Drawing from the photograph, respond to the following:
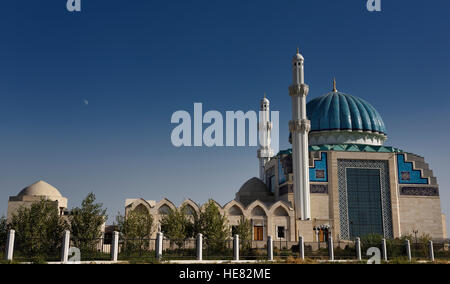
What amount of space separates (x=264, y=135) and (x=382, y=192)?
52.0 feet

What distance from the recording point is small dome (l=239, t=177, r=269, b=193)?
42.4 metres

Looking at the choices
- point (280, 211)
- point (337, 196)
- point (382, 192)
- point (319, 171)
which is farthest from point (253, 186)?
point (382, 192)

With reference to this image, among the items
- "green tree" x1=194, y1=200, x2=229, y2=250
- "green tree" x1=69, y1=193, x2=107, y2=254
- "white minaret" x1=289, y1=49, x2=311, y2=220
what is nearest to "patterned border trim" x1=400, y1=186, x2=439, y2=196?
"white minaret" x1=289, y1=49, x2=311, y2=220

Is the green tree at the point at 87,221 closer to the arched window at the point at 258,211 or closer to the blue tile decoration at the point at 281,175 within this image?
the arched window at the point at 258,211

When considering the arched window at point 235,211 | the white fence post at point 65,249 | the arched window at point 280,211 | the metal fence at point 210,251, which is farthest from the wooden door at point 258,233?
the white fence post at point 65,249

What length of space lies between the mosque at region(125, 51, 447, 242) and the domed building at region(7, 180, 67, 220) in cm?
550

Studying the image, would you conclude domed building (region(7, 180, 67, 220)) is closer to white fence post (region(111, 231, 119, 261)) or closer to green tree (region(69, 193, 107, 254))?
green tree (region(69, 193, 107, 254))

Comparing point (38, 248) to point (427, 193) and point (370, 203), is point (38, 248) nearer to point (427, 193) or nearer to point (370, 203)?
point (370, 203)

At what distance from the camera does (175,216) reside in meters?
29.8

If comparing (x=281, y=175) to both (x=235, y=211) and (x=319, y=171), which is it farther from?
(x=235, y=211)

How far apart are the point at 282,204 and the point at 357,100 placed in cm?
1576

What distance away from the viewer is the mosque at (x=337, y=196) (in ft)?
116
